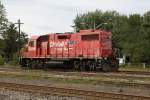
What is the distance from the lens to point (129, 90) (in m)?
18.4

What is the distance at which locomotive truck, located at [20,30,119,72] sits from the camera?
112 feet

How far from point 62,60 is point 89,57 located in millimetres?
3276

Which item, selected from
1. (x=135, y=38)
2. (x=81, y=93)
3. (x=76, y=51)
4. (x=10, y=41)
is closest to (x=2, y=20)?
(x=10, y=41)

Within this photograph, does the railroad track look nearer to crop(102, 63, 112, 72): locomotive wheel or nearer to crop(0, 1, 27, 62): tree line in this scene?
crop(102, 63, 112, 72): locomotive wheel

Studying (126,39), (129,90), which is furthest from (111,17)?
(129,90)

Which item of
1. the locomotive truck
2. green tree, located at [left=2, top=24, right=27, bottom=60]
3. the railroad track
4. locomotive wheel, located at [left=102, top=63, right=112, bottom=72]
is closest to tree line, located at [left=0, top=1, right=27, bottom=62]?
green tree, located at [left=2, top=24, right=27, bottom=60]

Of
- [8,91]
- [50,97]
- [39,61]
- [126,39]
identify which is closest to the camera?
[50,97]

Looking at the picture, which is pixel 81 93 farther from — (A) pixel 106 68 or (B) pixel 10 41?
(B) pixel 10 41

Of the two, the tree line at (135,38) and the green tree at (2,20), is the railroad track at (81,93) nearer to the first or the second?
the tree line at (135,38)

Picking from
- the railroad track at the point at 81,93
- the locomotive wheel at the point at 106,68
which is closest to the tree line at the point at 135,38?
the locomotive wheel at the point at 106,68

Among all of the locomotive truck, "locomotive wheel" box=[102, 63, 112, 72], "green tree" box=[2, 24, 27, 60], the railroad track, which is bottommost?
the railroad track

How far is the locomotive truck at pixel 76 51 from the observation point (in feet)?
112

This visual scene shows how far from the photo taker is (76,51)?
3594 cm

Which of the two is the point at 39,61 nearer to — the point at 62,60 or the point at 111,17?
the point at 62,60
